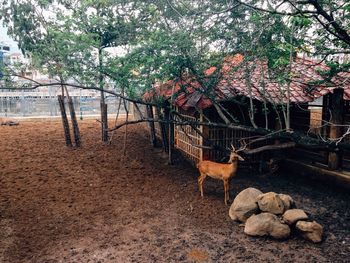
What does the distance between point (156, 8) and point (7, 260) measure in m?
9.09

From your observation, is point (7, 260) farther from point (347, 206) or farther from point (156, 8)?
point (156, 8)

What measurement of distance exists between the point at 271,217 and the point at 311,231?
2.68ft

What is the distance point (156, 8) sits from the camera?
10938mm

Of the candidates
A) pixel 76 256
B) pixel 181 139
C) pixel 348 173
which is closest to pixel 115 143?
pixel 181 139

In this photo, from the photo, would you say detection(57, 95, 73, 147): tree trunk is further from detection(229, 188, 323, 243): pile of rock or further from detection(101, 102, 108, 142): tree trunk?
detection(229, 188, 323, 243): pile of rock

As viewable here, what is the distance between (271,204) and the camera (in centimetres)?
675

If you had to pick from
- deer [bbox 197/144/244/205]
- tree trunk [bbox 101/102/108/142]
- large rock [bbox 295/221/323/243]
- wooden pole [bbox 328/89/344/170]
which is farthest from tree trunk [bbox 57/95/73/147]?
wooden pole [bbox 328/89/344/170]

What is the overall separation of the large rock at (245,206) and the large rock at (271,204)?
0.18 meters

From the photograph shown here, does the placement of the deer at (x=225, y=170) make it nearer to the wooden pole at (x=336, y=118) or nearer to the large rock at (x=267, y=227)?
the large rock at (x=267, y=227)

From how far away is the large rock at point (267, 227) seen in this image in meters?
6.27

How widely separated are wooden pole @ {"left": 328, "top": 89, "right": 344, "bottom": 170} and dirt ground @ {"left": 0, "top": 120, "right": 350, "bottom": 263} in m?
0.80

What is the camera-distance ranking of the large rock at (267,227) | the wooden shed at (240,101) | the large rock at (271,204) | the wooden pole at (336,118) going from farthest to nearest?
the wooden pole at (336,118), the wooden shed at (240,101), the large rock at (271,204), the large rock at (267,227)

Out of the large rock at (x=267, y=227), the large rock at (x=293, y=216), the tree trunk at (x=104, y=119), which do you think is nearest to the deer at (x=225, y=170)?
the large rock at (x=267, y=227)

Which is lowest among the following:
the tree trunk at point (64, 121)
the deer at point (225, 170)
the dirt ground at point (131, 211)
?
the dirt ground at point (131, 211)
